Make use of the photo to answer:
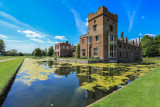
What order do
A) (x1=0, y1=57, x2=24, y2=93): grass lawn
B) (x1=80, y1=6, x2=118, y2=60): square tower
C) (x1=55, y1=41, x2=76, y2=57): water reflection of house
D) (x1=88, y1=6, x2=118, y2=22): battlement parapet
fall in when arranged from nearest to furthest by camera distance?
1. (x1=0, y1=57, x2=24, y2=93): grass lawn
2. (x1=88, y1=6, x2=118, y2=22): battlement parapet
3. (x1=80, y1=6, x2=118, y2=60): square tower
4. (x1=55, y1=41, x2=76, y2=57): water reflection of house

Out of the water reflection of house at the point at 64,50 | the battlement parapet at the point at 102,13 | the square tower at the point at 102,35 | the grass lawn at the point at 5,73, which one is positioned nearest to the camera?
the grass lawn at the point at 5,73

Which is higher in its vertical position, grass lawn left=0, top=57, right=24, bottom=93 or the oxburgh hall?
the oxburgh hall

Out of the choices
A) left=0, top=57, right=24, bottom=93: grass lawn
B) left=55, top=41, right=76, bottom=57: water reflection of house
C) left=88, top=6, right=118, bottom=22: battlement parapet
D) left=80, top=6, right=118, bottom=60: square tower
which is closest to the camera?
left=0, top=57, right=24, bottom=93: grass lawn

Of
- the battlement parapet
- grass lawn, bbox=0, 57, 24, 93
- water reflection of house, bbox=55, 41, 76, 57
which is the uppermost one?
the battlement parapet

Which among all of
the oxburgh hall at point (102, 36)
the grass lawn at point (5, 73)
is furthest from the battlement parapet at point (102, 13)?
the grass lawn at point (5, 73)

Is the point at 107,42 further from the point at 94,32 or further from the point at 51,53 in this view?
the point at 51,53

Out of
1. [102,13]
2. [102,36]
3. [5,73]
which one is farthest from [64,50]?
[5,73]

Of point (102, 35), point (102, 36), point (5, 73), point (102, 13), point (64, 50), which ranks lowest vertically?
point (5, 73)

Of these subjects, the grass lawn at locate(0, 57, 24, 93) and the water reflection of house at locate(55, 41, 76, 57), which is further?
the water reflection of house at locate(55, 41, 76, 57)

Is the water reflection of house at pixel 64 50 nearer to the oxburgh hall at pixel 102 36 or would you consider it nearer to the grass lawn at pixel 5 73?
the oxburgh hall at pixel 102 36

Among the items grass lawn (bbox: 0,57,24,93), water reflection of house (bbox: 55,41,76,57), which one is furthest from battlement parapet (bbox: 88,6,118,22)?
water reflection of house (bbox: 55,41,76,57)

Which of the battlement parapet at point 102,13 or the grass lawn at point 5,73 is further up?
the battlement parapet at point 102,13

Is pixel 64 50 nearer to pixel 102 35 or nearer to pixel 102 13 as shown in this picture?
pixel 102 35

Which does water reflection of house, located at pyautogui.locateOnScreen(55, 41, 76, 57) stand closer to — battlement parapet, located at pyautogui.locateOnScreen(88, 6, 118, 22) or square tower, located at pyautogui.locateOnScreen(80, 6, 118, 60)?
square tower, located at pyautogui.locateOnScreen(80, 6, 118, 60)
